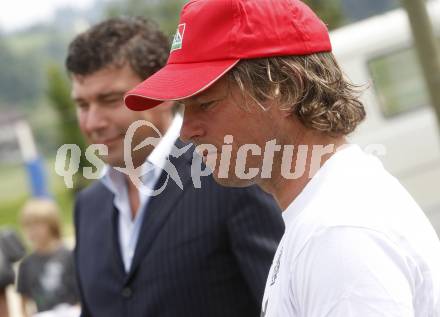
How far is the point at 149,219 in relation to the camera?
101 inches

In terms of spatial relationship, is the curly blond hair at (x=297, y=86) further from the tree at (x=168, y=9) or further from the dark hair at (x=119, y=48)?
the tree at (x=168, y=9)

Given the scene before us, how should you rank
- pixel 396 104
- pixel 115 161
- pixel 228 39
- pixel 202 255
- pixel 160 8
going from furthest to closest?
1. pixel 160 8
2. pixel 396 104
3. pixel 115 161
4. pixel 202 255
5. pixel 228 39

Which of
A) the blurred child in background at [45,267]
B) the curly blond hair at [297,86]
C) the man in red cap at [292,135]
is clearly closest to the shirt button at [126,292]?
the man in red cap at [292,135]

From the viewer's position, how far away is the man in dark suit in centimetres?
240

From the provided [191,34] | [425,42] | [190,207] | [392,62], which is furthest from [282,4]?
[392,62]

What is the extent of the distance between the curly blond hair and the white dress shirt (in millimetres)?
944

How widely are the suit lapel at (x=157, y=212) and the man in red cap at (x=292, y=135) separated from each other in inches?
24.6

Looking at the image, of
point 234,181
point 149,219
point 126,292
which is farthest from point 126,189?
point 234,181

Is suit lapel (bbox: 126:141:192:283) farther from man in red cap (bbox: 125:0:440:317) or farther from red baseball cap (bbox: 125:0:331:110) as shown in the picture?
red baseball cap (bbox: 125:0:331:110)

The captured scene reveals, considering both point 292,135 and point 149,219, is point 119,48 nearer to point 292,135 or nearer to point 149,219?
point 149,219

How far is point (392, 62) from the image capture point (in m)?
7.97

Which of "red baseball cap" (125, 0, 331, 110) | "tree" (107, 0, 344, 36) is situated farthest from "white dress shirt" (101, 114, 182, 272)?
"tree" (107, 0, 344, 36)

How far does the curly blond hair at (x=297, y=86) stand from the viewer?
1.76 m

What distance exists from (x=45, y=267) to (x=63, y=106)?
25.6m
